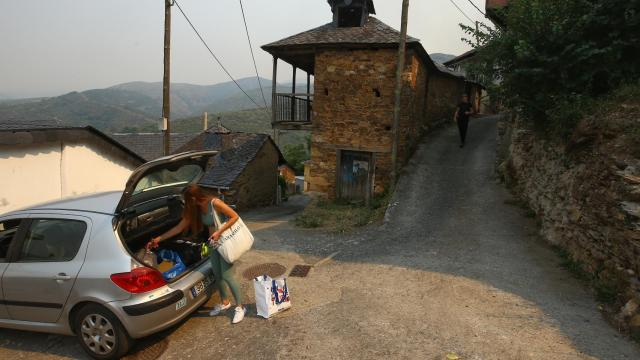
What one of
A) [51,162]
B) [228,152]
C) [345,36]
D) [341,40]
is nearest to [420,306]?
[51,162]

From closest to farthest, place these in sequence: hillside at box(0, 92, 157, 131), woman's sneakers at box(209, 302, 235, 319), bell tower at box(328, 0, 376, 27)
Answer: woman's sneakers at box(209, 302, 235, 319)
bell tower at box(328, 0, 376, 27)
hillside at box(0, 92, 157, 131)

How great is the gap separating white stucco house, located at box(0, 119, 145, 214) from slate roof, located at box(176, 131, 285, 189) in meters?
5.94

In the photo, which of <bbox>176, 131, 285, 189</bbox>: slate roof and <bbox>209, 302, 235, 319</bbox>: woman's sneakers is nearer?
<bbox>209, 302, 235, 319</bbox>: woman's sneakers

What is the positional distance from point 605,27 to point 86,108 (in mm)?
144881

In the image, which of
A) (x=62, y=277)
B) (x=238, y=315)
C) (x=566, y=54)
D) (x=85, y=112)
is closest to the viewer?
(x=62, y=277)

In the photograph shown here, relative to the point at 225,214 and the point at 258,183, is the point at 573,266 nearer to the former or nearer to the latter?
the point at 225,214

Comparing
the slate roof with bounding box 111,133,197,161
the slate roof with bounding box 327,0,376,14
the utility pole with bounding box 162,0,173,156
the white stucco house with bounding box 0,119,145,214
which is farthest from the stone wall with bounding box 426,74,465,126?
the slate roof with bounding box 111,133,197,161

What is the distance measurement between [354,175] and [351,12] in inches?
206

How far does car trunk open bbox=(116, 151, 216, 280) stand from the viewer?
404cm

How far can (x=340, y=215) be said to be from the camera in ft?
33.7

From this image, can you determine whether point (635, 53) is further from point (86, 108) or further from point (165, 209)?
point (86, 108)

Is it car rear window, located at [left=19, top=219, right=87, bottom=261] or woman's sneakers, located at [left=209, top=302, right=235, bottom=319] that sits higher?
car rear window, located at [left=19, top=219, right=87, bottom=261]

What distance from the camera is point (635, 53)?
6398 millimetres

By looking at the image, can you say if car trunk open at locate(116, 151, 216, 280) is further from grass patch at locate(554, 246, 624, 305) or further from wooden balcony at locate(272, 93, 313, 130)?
wooden balcony at locate(272, 93, 313, 130)
